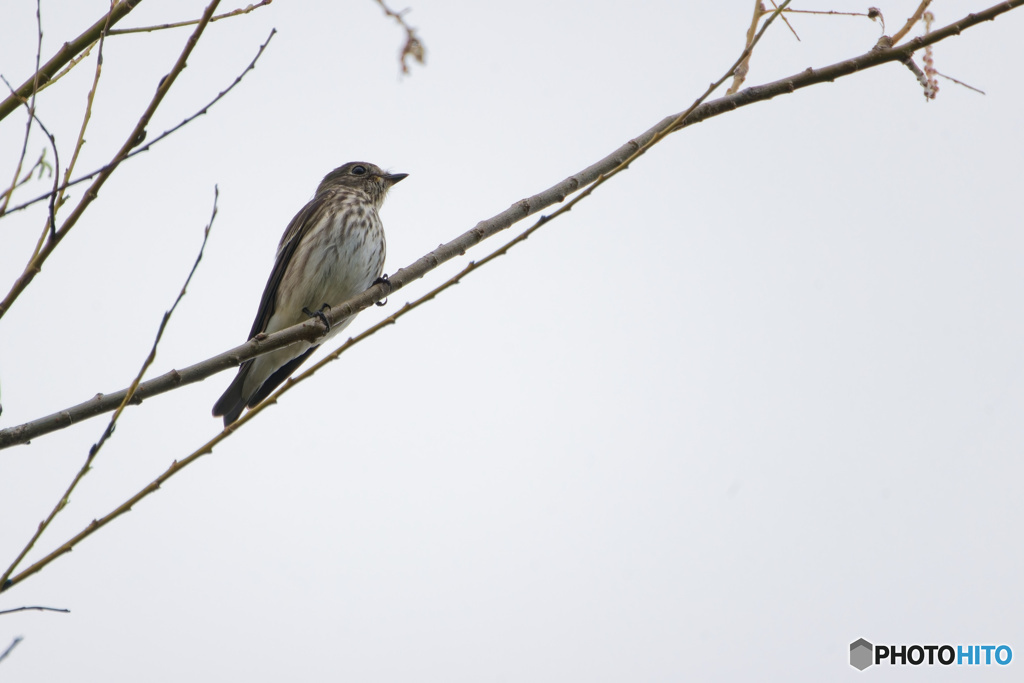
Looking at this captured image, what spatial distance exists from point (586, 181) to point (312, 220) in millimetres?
3438

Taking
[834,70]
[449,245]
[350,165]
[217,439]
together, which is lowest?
[217,439]

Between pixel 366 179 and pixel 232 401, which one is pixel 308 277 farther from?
pixel 366 179

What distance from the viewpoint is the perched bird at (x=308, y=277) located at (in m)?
6.05

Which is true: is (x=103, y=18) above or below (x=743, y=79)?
below

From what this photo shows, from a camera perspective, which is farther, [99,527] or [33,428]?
[33,428]

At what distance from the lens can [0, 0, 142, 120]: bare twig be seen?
2.57 metres

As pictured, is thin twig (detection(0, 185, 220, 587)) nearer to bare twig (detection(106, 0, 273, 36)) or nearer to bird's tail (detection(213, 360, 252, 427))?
bare twig (detection(106, 0, 273, 36))

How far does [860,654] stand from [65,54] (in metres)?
6.26

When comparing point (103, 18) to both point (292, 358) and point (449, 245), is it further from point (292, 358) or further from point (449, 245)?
point (292, 358)

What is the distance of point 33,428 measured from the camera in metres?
2.66

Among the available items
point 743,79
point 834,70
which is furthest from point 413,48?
point 834,70

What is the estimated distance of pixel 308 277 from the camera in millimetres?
6055

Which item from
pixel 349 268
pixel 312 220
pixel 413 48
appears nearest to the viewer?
pixel 413 48

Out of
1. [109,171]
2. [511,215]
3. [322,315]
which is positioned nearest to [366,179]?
[322,315]
